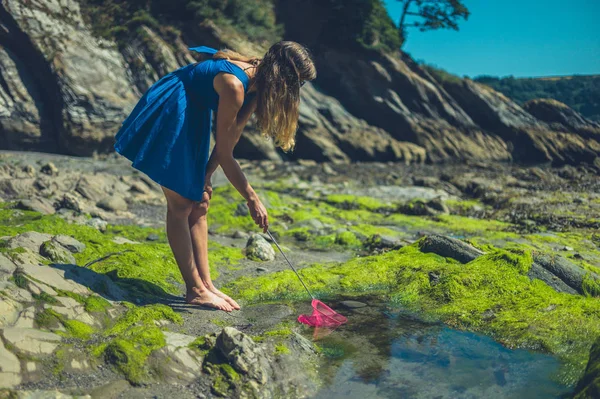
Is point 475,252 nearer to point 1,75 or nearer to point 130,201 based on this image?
point 130,201

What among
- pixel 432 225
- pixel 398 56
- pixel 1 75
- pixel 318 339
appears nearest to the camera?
pixel 318 339

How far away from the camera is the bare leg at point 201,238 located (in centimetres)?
448

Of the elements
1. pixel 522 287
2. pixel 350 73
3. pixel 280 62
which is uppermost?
pixel 350 73

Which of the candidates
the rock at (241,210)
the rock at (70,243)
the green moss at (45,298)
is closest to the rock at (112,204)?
the rock at (241,210)

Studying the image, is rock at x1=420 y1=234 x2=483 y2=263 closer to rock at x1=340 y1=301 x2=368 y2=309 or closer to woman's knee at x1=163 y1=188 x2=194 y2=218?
rock at x1=340 y1=301 x2=368 y2=309

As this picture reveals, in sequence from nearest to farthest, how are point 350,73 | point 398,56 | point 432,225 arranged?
point 432,225 < point 350,73 < point 398,56

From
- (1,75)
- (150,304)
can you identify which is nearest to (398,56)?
(1,75)

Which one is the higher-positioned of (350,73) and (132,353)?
(350,73)

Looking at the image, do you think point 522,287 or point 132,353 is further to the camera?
point 522,287

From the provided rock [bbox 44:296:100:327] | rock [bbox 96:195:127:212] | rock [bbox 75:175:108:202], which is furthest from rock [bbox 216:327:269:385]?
rock [bbox 75:175:108:202]

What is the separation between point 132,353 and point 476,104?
3022 cm

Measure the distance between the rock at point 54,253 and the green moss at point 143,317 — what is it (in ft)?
3.57

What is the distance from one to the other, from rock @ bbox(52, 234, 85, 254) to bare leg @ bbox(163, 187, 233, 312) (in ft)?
5.15

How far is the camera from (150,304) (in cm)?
423
